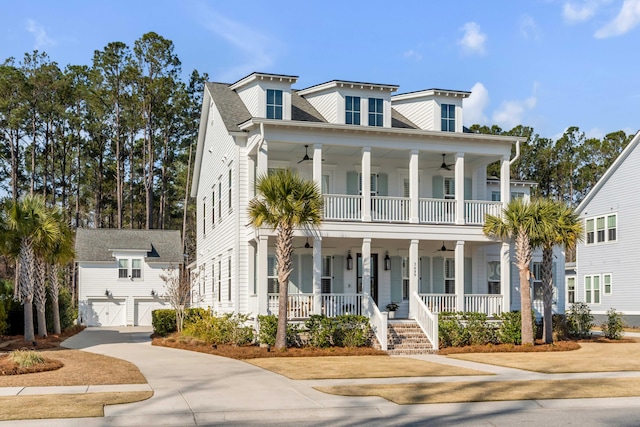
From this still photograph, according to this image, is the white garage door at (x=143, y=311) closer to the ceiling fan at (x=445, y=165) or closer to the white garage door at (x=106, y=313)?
the white garage door at (x=106, y=313)

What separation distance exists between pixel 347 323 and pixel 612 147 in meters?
46.6

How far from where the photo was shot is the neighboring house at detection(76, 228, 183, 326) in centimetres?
4388

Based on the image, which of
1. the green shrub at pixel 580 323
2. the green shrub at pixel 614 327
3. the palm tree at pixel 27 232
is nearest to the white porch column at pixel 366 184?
the green shrub at pixel 580 323

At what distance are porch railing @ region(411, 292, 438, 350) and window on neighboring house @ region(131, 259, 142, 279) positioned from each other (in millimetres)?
24602

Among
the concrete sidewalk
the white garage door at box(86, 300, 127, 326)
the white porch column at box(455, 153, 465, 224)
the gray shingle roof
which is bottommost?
the white garage door at box(86, 300, 127, 326)

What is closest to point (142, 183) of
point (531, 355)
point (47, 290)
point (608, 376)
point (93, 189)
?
point (93, 189)

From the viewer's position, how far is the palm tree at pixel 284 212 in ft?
70.4

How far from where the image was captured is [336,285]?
86.5ft

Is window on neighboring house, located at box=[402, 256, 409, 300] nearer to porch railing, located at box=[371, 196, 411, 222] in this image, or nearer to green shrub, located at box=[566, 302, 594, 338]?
porch railing, located at box=[371, 196, 411, 222]

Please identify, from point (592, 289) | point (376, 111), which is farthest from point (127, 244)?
point (592, 289)

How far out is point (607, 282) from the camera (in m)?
38.9

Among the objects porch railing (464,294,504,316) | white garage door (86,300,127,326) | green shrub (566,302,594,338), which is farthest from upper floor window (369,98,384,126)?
white garage door (86,300,127,326)

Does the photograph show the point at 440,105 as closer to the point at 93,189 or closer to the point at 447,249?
the point at 447,249

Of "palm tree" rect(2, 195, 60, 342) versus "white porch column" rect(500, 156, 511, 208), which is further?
"white porch column" rect(500, 156, 511, 208)
